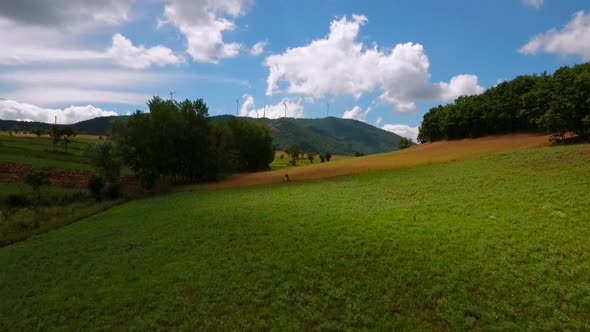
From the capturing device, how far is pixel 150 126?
6006cm

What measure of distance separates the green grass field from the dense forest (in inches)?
1228

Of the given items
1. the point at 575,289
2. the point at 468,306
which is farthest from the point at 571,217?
the point at 468,306

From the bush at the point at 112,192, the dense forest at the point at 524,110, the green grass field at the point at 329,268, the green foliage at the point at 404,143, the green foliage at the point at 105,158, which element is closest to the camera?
the green grass field at the point at 329,268

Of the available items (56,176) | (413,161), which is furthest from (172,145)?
(413,161)

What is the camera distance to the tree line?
60.1 metres

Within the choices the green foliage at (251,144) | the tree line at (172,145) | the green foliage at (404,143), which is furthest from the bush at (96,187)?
the green foliage at (404,143)

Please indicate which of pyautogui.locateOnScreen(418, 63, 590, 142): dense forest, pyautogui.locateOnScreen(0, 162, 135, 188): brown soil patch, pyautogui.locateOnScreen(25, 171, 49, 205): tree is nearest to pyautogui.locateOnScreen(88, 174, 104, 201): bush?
pyautogui.locateOnScreen(25, 171, 49, 205): tree

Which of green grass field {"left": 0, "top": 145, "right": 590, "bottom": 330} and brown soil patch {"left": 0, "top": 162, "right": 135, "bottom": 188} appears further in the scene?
brown soil patch {"left": 0, "top": 162, "right": 135, "bottom": 188}

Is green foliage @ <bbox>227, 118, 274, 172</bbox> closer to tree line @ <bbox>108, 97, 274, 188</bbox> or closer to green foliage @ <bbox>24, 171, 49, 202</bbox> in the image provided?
tree line @ <bbox>108, 97, 274, 188</bbox>

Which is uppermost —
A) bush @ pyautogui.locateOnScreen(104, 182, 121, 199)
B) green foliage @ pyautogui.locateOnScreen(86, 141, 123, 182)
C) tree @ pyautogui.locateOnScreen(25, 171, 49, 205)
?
green foliage @ pyautogui.locateOnScreen(86, 141, 123, 182)

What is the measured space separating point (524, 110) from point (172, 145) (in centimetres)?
6722

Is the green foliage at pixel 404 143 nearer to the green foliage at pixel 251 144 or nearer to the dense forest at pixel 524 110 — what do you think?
the dense forest at pixel 524 110

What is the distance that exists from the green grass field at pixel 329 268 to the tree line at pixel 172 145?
33.5 m

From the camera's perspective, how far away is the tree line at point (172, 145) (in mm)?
60094
